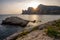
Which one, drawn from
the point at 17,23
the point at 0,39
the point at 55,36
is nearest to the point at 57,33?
the point at 55,36

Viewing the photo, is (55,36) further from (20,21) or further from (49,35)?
(20,21)

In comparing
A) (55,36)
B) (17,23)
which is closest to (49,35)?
(55,36)

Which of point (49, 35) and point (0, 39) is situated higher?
point (49, 35)

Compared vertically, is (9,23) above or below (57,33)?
below

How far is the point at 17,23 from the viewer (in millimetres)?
18672

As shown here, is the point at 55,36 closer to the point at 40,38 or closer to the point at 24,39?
the point at 40,38

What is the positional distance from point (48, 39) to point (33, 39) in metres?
0.74

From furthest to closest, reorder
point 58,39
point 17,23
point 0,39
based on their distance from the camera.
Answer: point 17,23 < point 0,39 < point 58,39

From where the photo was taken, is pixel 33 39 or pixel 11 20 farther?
pixel 11 20

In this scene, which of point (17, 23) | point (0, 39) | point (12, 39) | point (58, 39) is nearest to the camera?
point (58, 39)

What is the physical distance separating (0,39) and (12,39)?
138 cm

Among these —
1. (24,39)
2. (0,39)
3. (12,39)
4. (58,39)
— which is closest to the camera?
(58,39)

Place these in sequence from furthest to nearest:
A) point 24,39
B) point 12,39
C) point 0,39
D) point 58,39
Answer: point 0,39
point 12,39
point 24,39
point 58,39

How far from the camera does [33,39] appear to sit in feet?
23.9
